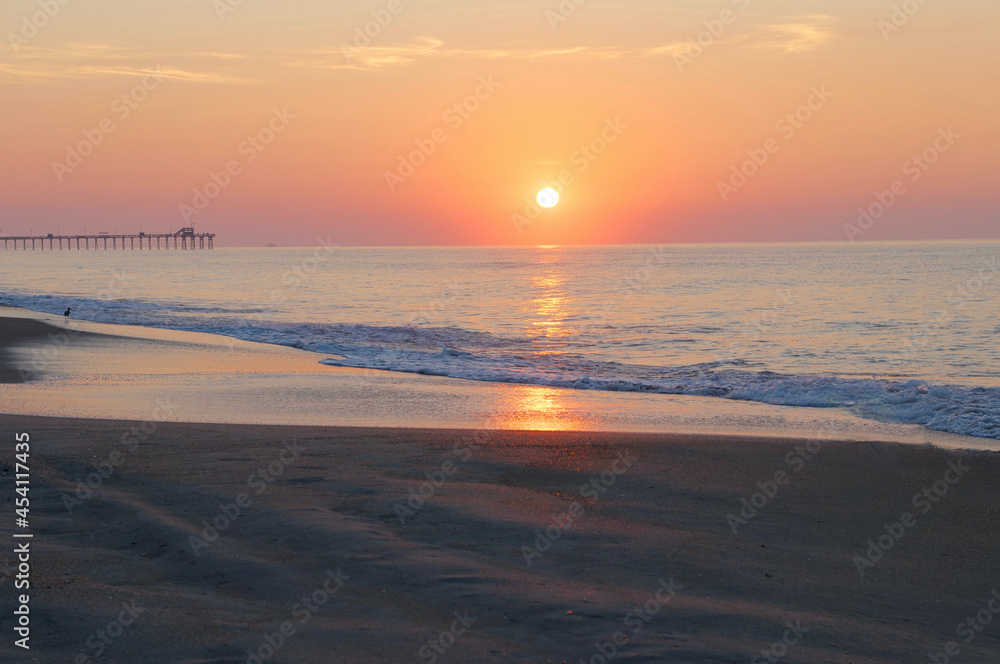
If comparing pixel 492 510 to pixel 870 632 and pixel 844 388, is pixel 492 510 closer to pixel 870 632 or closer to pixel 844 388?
pixel 870 632

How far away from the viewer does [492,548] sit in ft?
20.9

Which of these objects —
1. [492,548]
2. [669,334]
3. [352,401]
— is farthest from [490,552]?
[669,334]

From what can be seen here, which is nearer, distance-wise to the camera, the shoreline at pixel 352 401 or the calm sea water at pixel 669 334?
the shoreline at pixel 352 401

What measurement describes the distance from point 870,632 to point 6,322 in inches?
1273

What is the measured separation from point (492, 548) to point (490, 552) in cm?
9

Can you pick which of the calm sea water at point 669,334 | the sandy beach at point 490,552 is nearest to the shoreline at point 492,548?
the sandy beach at point 490,552

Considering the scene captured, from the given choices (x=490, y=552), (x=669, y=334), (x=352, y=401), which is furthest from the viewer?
(x=669, y=334)

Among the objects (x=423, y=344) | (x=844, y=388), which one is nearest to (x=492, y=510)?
(x=844, y=388)

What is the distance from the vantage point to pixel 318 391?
52.3 feet

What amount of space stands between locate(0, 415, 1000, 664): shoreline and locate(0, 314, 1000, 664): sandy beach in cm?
2

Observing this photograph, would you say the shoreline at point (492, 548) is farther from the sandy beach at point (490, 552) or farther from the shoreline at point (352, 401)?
the shoreline at point (352, 401)

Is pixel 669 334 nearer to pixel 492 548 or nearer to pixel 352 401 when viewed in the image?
pixel 352 401

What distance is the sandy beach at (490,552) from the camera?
4816 mm

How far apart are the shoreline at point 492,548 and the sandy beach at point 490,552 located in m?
0.02
